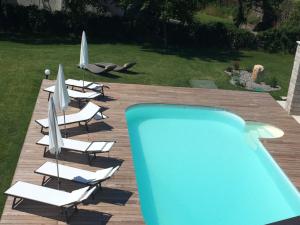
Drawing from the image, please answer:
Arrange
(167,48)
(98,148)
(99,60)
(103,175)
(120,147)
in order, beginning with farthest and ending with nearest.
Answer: (167,48) → (99,60) → (120,147) → (98,148) → (103,175)

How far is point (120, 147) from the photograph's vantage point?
46.7 feet

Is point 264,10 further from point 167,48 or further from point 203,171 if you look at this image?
point 203,171

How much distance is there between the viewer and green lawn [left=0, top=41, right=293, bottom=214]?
1584 cm

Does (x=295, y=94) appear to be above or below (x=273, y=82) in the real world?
above

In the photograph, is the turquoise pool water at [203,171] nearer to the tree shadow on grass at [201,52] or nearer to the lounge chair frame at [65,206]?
the lounge chair frame at [65,206]

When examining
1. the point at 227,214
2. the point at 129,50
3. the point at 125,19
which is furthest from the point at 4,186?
the point at 125,19

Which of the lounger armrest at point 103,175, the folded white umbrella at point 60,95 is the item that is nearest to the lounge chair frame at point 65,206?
the lounger armrest at point 103,175

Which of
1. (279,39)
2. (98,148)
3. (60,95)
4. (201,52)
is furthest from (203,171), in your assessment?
(279,39)

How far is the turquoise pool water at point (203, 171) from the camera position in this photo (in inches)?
497

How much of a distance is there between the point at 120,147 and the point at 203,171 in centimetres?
274

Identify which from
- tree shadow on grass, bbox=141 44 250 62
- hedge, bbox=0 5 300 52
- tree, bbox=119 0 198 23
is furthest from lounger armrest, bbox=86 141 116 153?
hedge, bbox=0 5 300 52

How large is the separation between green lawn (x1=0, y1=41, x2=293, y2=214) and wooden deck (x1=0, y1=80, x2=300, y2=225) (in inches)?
22.5

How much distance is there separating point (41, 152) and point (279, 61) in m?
19.1

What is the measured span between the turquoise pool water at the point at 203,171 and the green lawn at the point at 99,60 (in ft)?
12.2
